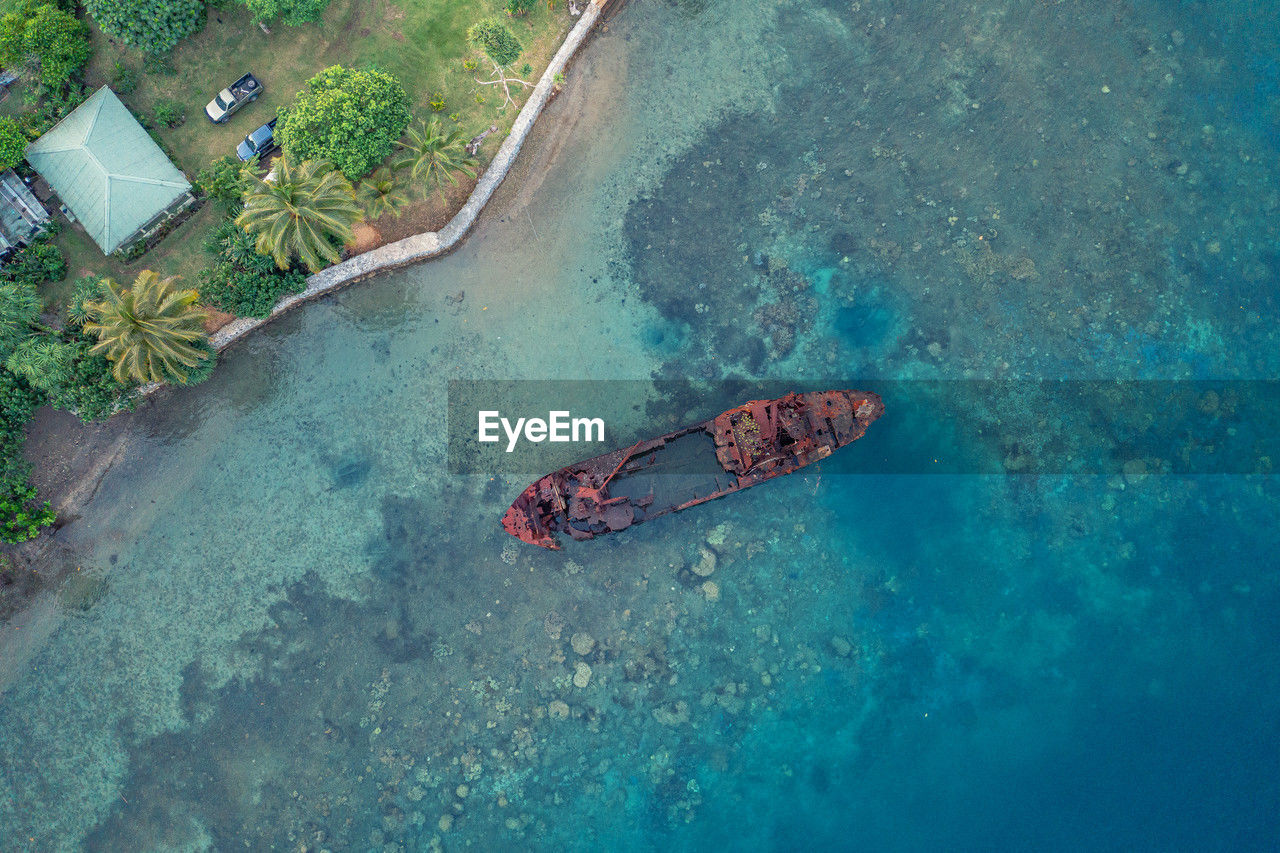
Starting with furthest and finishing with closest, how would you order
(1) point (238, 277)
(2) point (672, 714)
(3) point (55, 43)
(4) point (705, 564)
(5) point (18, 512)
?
1. (4) point (705, 564)
2. (2) point (672, 714)
3. (5) point (18, 512)
4. (3) point (55, 43)
5. (1) point (238, 277)

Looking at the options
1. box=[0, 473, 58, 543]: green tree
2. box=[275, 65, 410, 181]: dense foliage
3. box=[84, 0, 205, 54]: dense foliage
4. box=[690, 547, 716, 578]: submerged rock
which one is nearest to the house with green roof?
box=[84, 0, 205, 54]: dense foliage

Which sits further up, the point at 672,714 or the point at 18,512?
the point at 18,512

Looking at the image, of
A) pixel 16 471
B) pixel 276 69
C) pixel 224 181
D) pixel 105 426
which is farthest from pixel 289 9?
pixel 16 471

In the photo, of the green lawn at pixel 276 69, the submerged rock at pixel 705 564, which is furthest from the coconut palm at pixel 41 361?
the submerged rock at pixel 705 564

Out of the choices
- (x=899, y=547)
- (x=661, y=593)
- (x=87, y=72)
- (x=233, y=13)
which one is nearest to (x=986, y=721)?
(x=899, y=547)

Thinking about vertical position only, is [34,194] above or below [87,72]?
below

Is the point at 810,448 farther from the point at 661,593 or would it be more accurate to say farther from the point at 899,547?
the point at 661,593

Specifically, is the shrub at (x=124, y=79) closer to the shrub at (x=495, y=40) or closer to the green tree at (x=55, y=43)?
the green tree at (x=55, y=43)

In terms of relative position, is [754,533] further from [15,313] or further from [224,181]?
[15,313]
